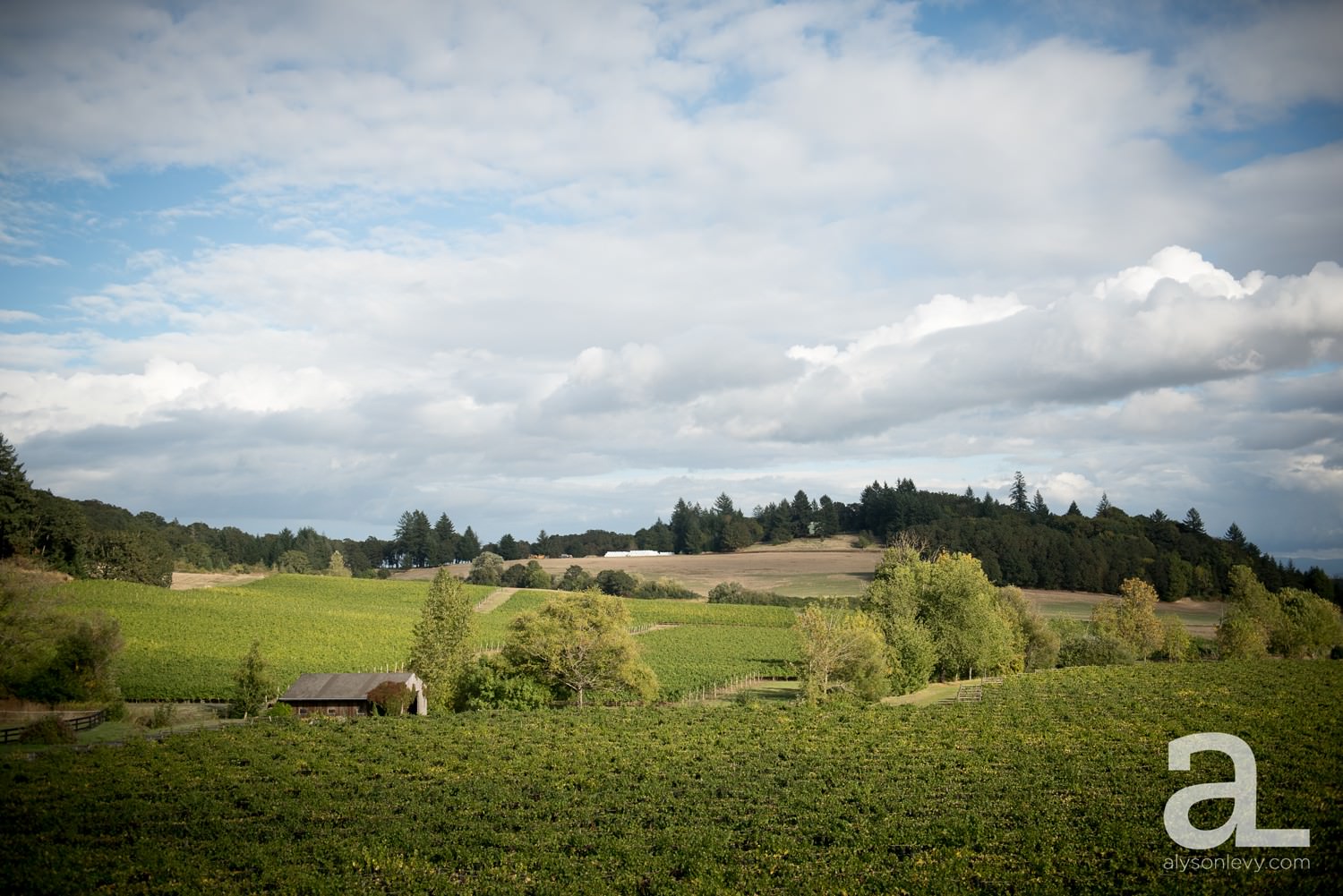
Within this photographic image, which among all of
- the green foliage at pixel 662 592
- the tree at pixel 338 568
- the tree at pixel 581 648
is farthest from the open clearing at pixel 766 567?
the tree at pixel 581 648

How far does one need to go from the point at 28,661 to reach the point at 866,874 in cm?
4893

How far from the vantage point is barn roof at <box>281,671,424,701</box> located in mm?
46344

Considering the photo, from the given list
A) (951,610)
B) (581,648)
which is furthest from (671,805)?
(951,610)

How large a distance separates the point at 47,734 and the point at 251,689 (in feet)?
36.6

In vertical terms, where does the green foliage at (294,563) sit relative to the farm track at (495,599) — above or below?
above

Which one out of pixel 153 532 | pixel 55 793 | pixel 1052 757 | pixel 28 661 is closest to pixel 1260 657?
pixel 1052 757

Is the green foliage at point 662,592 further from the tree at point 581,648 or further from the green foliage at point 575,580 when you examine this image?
the tree at point 581,648

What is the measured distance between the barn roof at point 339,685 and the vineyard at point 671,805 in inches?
195

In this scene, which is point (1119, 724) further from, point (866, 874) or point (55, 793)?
point (55, 793)

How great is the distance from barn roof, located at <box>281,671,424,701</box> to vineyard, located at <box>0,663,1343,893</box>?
4.96 m

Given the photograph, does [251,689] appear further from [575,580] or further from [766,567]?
[766,567]

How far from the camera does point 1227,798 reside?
24.3m

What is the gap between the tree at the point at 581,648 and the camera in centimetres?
4794

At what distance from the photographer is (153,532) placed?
105 metres
